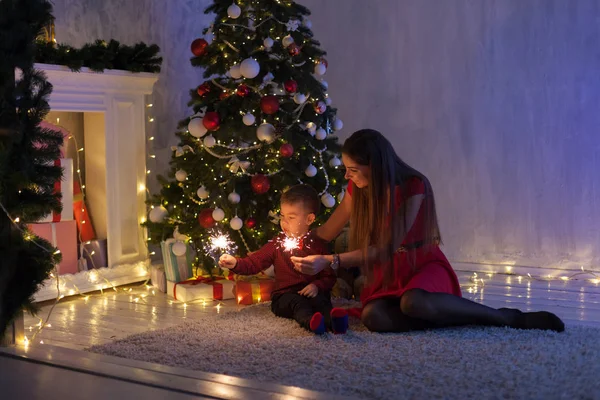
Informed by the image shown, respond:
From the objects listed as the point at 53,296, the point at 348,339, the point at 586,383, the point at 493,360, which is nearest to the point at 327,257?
the point at 348,339

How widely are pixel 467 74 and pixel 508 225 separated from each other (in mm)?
958

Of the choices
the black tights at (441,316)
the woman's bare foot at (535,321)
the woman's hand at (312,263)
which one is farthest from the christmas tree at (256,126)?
the woman's bare foot at (535,321)

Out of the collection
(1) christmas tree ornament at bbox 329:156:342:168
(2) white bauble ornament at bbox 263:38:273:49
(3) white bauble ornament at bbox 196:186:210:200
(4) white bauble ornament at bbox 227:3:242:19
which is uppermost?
(4) white bauble ornament at bbox 227:3:242:19

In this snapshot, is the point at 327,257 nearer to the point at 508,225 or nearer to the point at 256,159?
the point at 256,159

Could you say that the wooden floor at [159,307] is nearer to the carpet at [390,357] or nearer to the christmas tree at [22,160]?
the carpet at [390,357]

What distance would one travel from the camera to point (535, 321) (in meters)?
3.21

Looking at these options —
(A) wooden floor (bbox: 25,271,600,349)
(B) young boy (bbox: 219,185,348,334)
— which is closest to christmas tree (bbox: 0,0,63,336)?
(A) wooden floor (bbox: 25,271,600,349)

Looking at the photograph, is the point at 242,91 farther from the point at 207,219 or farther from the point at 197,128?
the point at 207,219

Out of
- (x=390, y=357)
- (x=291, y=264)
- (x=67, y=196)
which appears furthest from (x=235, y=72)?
Result: (x=390, y=357)

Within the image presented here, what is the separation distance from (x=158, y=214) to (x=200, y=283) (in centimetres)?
45

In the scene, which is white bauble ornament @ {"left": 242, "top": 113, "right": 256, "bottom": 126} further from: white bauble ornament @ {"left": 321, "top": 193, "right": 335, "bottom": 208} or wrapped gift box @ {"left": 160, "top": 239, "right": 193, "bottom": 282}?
wrapped gift box @ {"left": 160, "top": 239, "right": 193, "bottom": 282}

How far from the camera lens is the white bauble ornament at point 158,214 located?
425 centimetres

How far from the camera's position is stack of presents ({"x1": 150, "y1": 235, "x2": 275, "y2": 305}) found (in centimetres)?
399

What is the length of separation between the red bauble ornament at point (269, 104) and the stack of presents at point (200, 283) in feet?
2.87
